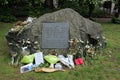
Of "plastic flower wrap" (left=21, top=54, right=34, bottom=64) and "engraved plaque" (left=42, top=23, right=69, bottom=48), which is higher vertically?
"engraved plaque" (left=42, top=23, right=69, bottom=48)

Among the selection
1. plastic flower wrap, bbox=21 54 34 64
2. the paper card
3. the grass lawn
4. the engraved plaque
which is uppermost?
the engraved plaque

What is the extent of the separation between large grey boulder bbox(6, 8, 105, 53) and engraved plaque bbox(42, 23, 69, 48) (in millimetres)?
124

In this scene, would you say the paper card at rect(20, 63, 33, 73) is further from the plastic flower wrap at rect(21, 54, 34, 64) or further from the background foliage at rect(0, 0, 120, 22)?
the background foliage at rect(0, 0, 120, 22)

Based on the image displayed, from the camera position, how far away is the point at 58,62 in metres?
7.52

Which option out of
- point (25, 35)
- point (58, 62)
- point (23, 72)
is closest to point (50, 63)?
point (58, 62)

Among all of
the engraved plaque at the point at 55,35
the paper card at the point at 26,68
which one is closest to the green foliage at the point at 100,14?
the engraved plaque at the point at 55,35

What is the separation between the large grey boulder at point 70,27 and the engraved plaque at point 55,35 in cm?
12

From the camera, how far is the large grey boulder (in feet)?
27.0

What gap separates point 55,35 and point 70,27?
1.69 ft

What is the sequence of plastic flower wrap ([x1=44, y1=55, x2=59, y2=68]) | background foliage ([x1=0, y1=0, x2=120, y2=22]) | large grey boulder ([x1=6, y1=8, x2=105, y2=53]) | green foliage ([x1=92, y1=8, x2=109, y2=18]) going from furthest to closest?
green foliage ([x1=92, y1=8, x2=109, y2=18]) → background foliage ([x1=0, y1=0, x2=120, y2=22]) → large grey boulder ([x1=6, y1=8, x2=105, y2=53]) → plastic flower wrap ([x1=44, y1=55, x2=59, y2=68])

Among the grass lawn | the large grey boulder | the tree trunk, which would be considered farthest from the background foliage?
the grass lawn

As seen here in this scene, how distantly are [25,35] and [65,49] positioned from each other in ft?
4.06

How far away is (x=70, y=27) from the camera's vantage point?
834cm

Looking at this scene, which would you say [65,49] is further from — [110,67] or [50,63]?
[110,67]
